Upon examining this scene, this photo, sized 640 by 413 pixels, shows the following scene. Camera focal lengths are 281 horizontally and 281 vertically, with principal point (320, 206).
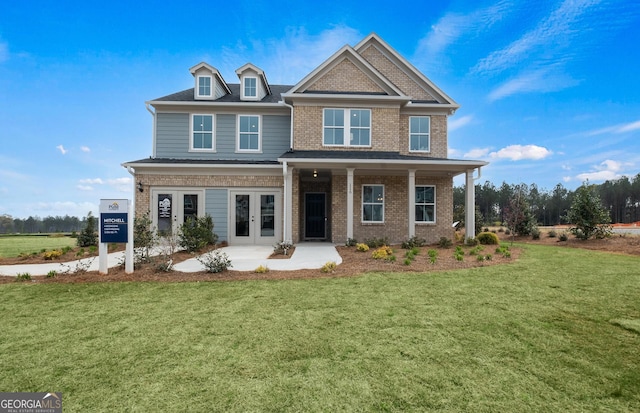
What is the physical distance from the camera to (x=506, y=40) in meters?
16.6

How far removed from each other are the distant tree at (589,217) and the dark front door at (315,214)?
1235 centimetres

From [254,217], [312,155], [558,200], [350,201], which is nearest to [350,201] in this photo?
[350,201]

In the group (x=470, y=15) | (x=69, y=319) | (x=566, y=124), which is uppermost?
(x=470, y=15)

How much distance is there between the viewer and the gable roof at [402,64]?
45.5 ft

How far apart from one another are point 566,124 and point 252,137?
25.2 m

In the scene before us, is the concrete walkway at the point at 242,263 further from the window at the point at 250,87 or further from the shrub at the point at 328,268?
the window at the point at 250,87

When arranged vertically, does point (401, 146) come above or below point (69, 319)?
above

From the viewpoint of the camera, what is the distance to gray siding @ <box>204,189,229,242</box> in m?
12.5

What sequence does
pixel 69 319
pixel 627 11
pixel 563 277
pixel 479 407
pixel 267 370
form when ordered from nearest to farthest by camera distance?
pixel 479 407 → pixel 267 370 → pixel 69 319 → pixel 563 277 → pixel 627 11

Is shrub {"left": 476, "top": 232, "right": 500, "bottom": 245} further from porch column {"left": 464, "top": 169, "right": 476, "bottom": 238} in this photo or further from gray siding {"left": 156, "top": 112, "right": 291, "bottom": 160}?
gray siding {"left": 156, "top": 112, "right": 291, "bottom": 160}

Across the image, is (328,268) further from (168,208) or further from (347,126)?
(168,208)

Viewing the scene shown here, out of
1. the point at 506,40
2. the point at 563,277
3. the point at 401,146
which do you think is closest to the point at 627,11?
the point at 506,40

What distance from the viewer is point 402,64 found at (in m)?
14.2

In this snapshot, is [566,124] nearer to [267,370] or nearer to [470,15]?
[470,15]
